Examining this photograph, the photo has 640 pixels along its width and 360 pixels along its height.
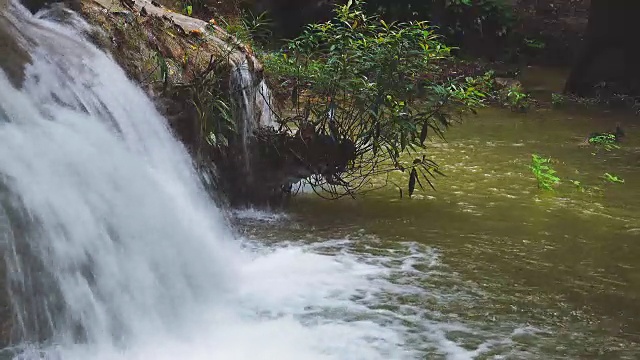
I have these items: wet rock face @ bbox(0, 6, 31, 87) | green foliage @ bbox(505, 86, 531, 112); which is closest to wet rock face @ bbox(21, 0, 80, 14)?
wet rock face @ bbox(0, 6, 31, 87)

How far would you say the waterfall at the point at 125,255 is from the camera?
124 inches

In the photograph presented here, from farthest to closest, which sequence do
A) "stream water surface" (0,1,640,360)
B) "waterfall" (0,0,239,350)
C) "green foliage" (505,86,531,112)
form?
"green foliage" (505,86,531,112) < "stream water surface" (0,1,640,360) < "waterfall" (0,0,239,350)

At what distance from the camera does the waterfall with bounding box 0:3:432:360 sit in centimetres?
315

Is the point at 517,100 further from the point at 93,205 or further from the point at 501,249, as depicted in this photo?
the point at 93,205

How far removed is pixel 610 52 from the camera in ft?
37.1

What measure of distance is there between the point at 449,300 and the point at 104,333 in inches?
70.6

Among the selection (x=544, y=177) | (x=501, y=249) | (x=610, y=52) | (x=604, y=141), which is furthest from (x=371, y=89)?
(x=610, y=52)

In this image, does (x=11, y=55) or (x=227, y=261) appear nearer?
(x=11, y=55)

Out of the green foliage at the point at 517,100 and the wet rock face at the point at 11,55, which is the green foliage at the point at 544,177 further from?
the wet rock face at the point at 11,55

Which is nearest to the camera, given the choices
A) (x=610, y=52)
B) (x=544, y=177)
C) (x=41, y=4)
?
(x=41, y=4)

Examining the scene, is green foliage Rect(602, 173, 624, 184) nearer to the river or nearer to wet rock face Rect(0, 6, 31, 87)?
the river

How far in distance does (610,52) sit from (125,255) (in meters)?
9.52

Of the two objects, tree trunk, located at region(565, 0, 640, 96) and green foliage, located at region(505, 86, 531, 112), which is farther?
tree trunk, located at region(565, 0, 640, 96)

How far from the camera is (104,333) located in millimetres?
3260
